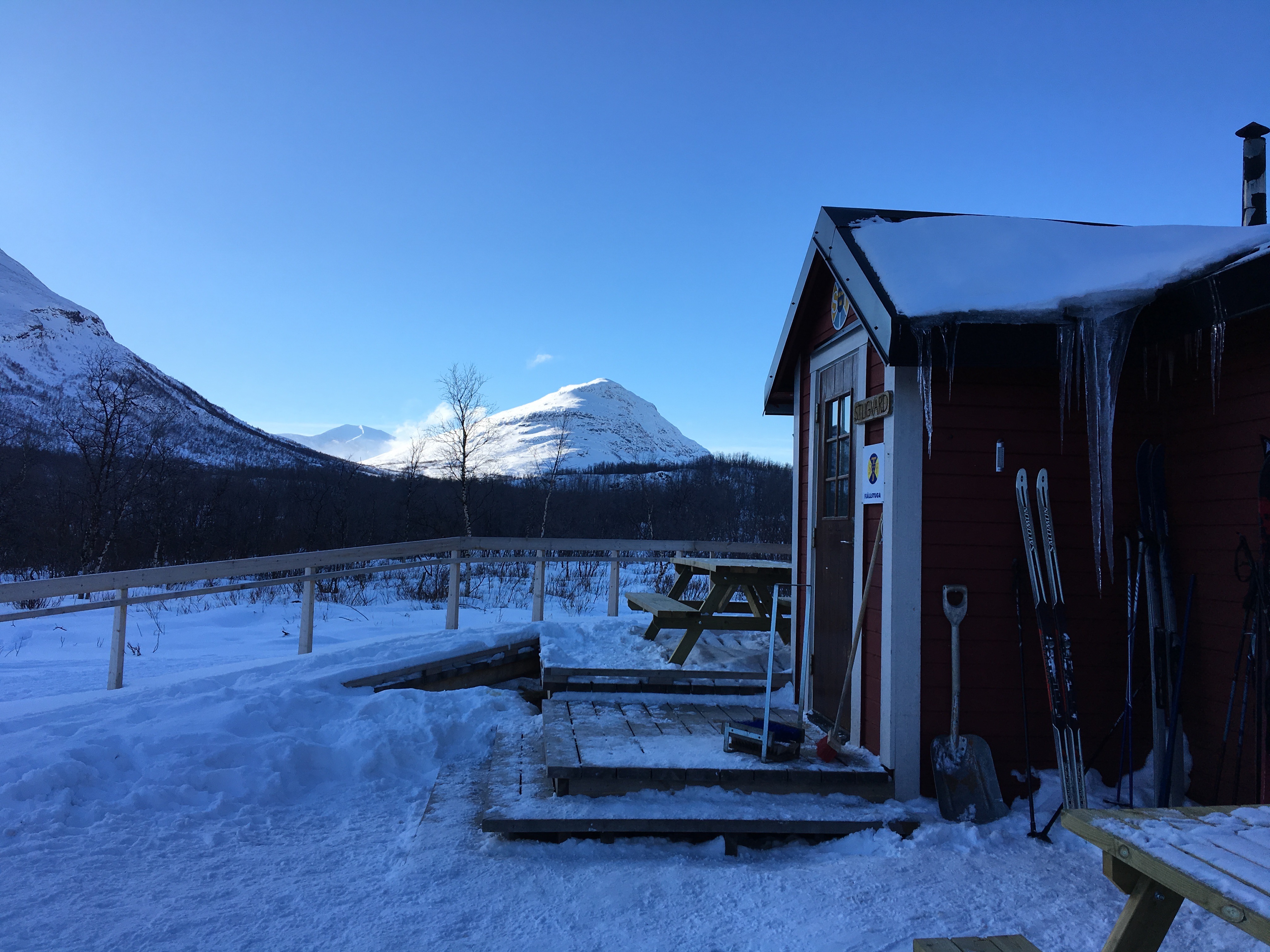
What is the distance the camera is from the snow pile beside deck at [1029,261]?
3859 millimetres

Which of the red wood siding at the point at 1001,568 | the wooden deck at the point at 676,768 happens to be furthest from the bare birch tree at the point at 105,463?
the red wood siding at the point at 1001,568

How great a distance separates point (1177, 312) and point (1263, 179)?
7.60 feet

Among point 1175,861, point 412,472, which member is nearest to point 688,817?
point 1175,861

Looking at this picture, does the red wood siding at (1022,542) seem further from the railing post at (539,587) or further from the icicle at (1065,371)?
the railing post at (539,587)

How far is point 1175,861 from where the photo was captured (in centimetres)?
189

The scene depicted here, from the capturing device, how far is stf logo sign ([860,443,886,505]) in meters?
4.41

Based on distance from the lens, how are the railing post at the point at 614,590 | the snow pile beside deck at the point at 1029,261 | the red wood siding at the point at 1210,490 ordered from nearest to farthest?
1. the red wood siding at the point at 1210,490
2. the snow pile beside deck at the point at 1029,261
3. the railing post at the point at 614,590

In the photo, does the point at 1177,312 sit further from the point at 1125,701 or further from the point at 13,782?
the point at 13,782

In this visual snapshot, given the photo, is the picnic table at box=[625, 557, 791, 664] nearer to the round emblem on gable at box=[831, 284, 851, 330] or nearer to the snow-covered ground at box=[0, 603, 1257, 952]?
the snow-covered ground at box=[0, 603, 1257, 952]

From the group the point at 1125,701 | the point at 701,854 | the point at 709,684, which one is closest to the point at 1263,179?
the point at 1125,701

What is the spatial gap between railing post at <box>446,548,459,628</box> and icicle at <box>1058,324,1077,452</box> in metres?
5.46

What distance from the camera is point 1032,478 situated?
4305 mm

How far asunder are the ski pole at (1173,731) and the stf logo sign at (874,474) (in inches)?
61.0

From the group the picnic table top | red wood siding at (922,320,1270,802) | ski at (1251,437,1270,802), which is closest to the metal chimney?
red wood siding at (922,320,1270,802)
